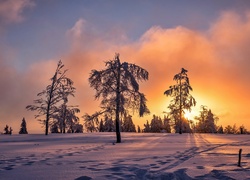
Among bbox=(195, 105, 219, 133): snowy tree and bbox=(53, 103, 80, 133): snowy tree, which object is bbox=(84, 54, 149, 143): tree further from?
bbox=(195, 105, 219, 133): snowy tree

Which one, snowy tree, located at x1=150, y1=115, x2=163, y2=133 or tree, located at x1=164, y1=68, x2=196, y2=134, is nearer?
tree, located at x1=164, y1=68, x2=196, y2=134

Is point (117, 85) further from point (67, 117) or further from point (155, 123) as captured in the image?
point (155, 123)

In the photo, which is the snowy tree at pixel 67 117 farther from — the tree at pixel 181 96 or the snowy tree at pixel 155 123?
the snowy tree at pixel 155 123

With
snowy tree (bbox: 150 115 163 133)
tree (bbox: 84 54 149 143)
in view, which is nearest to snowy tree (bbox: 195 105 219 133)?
snowy tree (bbox: 150 115 163 133)

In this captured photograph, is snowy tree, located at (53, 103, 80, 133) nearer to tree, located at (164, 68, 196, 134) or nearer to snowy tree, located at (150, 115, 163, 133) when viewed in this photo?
tree, located at (164, 68, 196, 134)

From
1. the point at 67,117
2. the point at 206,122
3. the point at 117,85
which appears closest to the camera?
the point at 117,85

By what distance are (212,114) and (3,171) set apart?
6816 cm

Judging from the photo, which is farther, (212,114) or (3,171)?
(212,114)

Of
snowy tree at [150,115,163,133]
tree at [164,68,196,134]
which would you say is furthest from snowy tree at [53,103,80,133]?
snowy tree at [150,115,163,133]

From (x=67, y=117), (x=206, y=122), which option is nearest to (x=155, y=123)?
(x=206, y=122)

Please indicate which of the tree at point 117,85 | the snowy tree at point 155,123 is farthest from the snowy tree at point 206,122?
the tree at point 117,85

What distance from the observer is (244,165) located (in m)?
11.6

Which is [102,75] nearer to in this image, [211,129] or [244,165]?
[244,165]

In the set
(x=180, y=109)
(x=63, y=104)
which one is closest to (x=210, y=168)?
(x=180, y=109)
